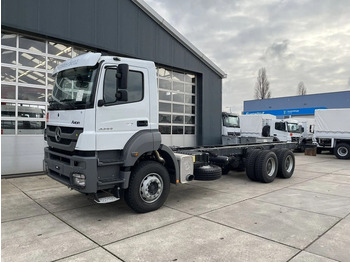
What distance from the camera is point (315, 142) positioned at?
719 inches

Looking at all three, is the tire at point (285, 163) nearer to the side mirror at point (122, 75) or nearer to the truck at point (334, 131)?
the side mirror at point (122, 75)

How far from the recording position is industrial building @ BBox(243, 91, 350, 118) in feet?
124

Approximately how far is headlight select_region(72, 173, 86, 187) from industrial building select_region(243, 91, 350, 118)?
4068 cm

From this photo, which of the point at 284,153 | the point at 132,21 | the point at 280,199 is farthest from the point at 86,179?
the point at 132,21

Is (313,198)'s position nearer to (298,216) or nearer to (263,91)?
(298,216)

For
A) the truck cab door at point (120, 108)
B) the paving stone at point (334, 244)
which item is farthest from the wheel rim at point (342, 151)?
the truck cab door at point (120, 108)

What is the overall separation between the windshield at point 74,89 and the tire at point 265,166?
541 cm

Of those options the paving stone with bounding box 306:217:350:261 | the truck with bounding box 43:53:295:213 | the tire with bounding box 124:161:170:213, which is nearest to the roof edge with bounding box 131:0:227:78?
the truck with bounding box 43:53:295:213

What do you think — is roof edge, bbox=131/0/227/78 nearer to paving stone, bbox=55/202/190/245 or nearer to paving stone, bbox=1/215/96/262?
paving stone, bbox=55/202/190/245

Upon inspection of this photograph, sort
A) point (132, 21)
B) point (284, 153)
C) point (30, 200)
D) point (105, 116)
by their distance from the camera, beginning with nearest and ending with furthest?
point (105, 116) < point (30, 200) < point (284, 153) < point (132, 21)

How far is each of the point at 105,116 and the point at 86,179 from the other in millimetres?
1085

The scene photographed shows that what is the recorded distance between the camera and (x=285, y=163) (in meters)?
9.02

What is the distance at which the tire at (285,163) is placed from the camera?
350 inches

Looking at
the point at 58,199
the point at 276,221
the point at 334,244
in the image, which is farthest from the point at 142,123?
the point at 334,244
